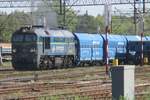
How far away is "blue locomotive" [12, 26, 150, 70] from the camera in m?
34.3

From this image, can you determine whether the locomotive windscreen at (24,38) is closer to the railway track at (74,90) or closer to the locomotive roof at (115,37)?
the locomotive roof at (115,37)

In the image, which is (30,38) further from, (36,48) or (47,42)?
(47,42)

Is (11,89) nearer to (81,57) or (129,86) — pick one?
(129,86)

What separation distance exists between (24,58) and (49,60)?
1838 mm

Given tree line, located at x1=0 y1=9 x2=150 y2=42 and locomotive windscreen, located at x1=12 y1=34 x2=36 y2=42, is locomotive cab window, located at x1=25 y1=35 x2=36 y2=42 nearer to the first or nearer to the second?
locomotive windscreen, located at x1=12 y1=34 x2=36 y2=42

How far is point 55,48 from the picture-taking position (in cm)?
3578

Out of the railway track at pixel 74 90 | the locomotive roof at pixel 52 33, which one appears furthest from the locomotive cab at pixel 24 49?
the railway track at pixel 74 90

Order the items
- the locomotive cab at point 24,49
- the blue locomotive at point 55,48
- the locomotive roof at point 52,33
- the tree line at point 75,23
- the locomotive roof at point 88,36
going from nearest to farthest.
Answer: the locomotive cab at point 24,49, the blue locomotive at point 55,48, the locomotive roof at point 52,33, the locomotive roof at point 88,36, the tree line at point 75,23

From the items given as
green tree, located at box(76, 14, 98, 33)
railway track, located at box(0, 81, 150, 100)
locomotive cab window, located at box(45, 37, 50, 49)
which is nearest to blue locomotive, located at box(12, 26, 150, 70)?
locomotive cab window, located at box(45, 37, 50, 49)

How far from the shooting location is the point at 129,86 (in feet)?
43.2

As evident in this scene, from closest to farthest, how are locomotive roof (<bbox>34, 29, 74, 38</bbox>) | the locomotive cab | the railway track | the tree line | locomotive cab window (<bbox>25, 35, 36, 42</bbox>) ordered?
the railway track, the locomotive cab, locomotive cab window (<bbox>25, 35, 36, 42</bbox>), locomotive roof (<bbox>34, 29, 74, 38</bbox>), the tree line

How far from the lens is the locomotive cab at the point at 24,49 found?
3409 centimetres

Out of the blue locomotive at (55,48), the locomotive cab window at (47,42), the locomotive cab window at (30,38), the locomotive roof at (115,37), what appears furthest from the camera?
the locomotive roof at (115,37)

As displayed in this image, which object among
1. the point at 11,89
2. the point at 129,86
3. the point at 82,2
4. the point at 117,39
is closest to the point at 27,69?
the point at 117,39
